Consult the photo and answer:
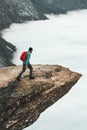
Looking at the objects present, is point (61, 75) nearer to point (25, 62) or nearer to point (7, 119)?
point (25, 62)

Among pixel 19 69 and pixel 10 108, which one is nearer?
pixel 10 108

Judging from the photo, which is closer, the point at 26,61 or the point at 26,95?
the point at 26,95

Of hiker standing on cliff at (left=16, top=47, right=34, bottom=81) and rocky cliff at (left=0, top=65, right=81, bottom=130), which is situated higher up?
hiker standing on cliff at (left=16, top=47, right=34, bottom=81)

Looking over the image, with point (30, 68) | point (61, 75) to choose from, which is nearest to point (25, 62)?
point (30, 68)

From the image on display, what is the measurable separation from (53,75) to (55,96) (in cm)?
322

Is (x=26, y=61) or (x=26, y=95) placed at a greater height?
(x=26, y=61)

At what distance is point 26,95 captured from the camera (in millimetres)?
56000

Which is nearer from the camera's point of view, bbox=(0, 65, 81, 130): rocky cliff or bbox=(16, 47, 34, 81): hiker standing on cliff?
bbox=(0, 65, 81, 130): rocky cliff

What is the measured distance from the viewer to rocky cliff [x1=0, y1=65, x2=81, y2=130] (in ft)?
182

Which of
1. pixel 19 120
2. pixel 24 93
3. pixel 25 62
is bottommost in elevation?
pixel 19 120

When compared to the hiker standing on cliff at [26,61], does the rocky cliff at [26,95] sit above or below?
below

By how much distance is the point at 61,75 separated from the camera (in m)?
60.1

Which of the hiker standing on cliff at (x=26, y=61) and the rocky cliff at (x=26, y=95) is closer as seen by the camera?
the rocky cliff at (x=26, y=95)

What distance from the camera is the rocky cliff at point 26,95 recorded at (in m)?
55.6
